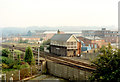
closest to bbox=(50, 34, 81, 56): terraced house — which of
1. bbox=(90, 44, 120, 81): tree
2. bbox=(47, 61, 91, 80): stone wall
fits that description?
bbox=(47, 61, 91, 80): stone wall

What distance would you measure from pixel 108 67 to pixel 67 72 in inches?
88.0

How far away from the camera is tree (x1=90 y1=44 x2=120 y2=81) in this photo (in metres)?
3.47

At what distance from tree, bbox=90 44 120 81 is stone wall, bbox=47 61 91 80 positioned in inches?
33.4

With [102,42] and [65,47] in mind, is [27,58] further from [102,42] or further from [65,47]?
[102,42]

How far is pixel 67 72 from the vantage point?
5676 mm

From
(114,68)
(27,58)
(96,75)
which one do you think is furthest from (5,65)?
(114,68)

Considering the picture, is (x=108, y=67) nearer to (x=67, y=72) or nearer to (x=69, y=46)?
(x=67, y=72)

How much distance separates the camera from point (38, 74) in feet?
20.7

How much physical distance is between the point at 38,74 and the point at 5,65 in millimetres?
1532

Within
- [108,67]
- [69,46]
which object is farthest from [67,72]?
[69,46]

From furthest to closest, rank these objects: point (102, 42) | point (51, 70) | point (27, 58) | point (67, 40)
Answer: point (102, 42) < point (67, 40) < point (27, 58) < point (51, 70)

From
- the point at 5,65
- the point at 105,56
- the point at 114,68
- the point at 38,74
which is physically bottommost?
the point at 38,74

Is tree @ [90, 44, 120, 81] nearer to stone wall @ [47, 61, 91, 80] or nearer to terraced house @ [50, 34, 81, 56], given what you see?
stone wall @ [47, 61, 91, 80]

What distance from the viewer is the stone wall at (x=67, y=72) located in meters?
4.97
